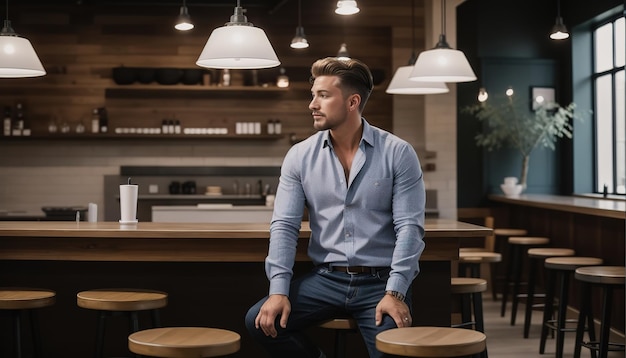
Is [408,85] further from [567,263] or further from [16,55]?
[16,55]

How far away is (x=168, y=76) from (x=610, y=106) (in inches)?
189

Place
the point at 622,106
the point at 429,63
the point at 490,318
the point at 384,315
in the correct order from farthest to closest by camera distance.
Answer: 1. the point at 622,106
2. the point at 490,318
3. the point at 429,63
4. the point at 384,315

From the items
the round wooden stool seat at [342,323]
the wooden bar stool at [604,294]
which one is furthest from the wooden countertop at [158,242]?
the wooden bar stool at [604,294]

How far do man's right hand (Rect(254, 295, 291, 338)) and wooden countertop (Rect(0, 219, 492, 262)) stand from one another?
567 millimetres

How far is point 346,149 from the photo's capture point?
3.77m

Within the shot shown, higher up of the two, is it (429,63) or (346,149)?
(429,63)

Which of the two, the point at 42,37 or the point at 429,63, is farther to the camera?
the point at 42,37

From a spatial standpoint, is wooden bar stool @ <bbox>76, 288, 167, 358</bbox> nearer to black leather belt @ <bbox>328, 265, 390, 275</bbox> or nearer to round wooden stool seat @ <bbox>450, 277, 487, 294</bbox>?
black leather belt @ <bbox>328, 265, 390, 275</bbox>

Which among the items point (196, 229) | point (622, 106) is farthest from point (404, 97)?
point (196, 229)

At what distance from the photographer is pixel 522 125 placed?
975 centimetres

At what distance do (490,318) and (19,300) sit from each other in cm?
492

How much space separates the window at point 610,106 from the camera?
958 cm

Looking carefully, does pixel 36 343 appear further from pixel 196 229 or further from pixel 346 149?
pixel 346 149

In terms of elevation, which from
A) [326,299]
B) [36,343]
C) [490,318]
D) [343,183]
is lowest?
[490,318]
